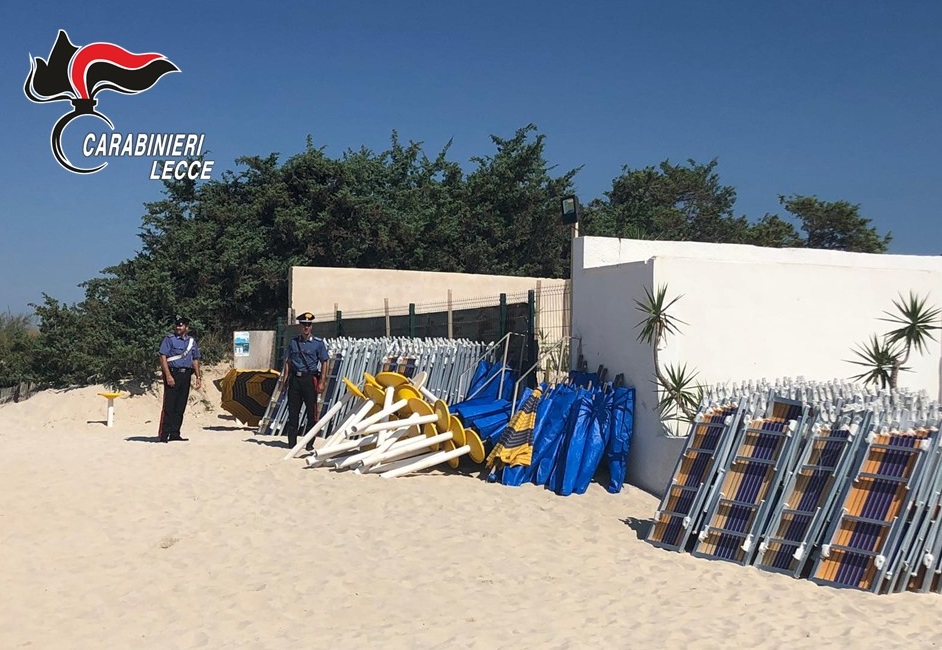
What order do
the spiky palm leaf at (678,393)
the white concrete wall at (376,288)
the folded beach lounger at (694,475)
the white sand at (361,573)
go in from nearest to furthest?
1. the white sand at (361,573)
2. the folded beach lounger at (694,475)
3. the spiky palm leaf at (678,393)
4. the white concrete wall at (376,288)

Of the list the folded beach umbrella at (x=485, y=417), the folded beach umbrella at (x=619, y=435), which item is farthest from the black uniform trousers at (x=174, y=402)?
the folded beach umbrella at (x=619, y=435)

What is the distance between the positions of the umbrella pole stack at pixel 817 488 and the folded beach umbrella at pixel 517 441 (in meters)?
2.21

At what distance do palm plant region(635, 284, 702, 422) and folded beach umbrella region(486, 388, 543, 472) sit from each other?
149 cm

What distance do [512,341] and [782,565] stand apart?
217 inches

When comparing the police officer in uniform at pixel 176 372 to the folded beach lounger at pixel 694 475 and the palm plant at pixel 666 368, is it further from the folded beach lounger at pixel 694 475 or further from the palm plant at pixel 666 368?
the folded beach lounger at pixel 694 475

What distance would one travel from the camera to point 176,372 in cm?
1240

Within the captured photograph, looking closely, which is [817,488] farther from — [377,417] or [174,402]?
[174,402]

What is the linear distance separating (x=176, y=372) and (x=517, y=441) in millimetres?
5197

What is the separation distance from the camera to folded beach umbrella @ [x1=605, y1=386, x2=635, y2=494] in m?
10.3

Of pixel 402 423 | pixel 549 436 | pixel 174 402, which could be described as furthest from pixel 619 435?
pixel 174 402

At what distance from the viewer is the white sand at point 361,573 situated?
588 centimetres

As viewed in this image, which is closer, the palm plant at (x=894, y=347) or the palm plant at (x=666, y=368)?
the palm plant at (x=894, y=347)

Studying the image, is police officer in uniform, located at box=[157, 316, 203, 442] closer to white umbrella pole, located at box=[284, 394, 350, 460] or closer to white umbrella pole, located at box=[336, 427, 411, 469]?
white umbrella pole, located at box=[284, 394, 350, 460]

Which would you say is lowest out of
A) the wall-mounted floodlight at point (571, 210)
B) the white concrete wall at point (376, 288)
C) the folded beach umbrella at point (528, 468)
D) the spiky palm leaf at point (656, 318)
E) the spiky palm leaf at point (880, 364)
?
the folded beach umbrella at point (528, 468)
